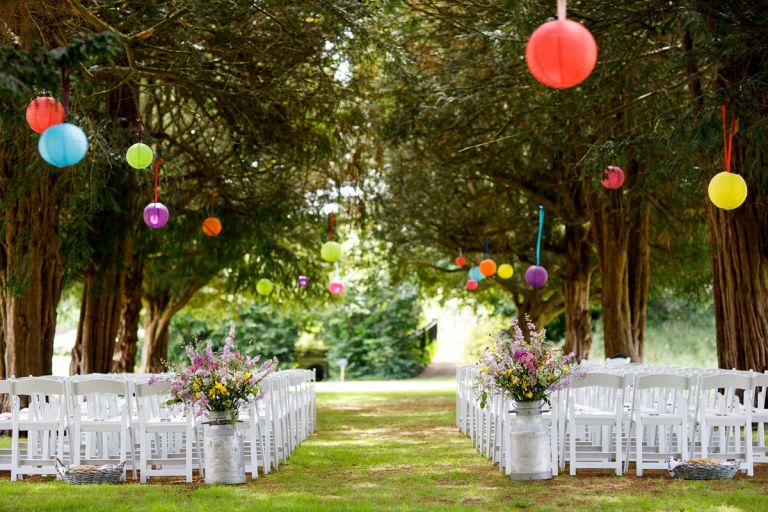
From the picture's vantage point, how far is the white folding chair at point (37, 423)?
8.78 metres

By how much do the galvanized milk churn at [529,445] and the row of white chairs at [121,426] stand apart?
228 centimetres

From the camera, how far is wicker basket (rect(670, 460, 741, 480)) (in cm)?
853

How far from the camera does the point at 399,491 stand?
8211 millimetres

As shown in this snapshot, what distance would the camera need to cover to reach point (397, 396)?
25266 mm

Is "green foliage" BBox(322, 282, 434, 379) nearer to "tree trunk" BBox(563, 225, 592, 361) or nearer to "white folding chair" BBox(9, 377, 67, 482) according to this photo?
"tree trunk" BBox(563, 225, 592, 361)

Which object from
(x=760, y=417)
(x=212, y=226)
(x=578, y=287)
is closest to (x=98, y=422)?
(x=760, y=417)

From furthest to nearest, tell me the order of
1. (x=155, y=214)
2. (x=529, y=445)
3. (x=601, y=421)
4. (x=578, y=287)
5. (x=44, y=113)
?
(x=578, y=287) → (x=155, y=214) → (x=601, y=421) → (x=529, y=445) → (x=44, y=113)

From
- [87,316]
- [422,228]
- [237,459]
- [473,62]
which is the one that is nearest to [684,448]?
[237,459]

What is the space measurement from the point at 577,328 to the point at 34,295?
13220 mm

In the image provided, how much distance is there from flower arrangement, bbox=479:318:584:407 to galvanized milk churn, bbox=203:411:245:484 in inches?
88.5

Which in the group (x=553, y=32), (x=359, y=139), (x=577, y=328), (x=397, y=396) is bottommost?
(x=397, y=396)

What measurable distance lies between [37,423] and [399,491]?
130 inches

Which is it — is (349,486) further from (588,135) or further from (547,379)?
(588,135)

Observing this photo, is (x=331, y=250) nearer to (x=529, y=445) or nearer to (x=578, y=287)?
(x=529, y=445)
